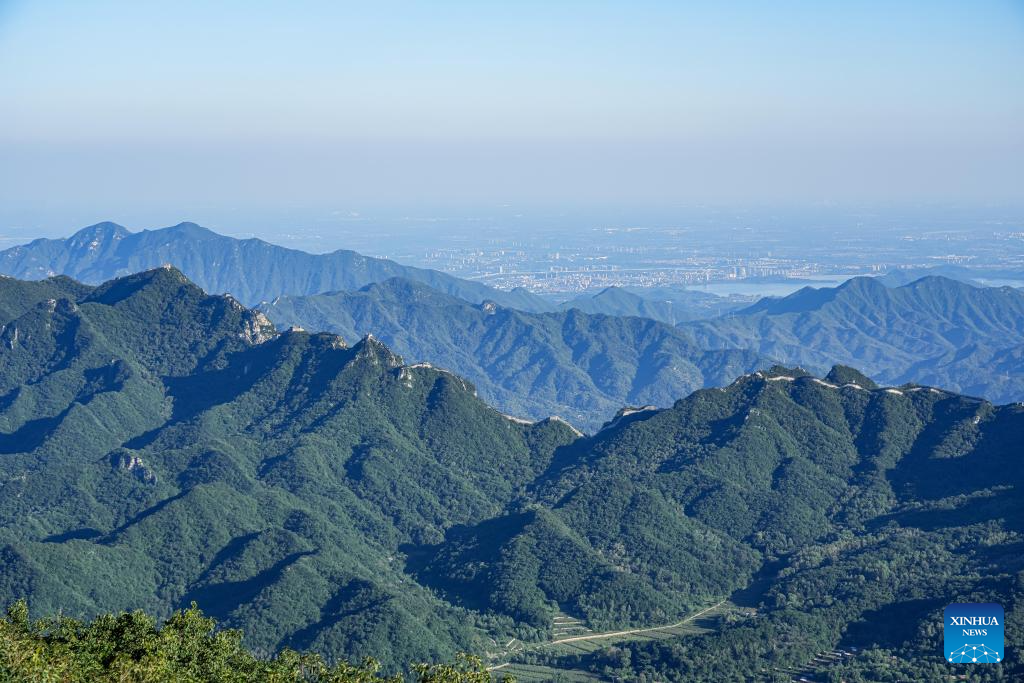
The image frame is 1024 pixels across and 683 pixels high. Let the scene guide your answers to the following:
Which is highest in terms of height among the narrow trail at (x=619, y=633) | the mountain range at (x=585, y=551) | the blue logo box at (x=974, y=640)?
the blue logo box at (x=974, y=640)

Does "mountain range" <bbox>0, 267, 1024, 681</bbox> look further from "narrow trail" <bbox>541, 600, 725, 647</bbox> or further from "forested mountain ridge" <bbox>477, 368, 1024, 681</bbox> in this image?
"narrow trail" <bbox>541, 600, 725, 647</bbox>

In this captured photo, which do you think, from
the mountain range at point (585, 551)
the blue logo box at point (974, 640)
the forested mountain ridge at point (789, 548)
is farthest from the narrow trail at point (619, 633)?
the blue logo box at point (974, 640)

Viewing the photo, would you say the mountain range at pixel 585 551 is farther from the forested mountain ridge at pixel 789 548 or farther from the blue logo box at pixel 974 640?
the blue logo box at pixel 974 640

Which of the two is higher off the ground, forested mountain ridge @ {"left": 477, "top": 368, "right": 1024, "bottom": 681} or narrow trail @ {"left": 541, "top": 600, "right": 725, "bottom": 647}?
forested mountain ridge @ {"left": 477, "top": 368, "right": 1024, "bottom": 681}

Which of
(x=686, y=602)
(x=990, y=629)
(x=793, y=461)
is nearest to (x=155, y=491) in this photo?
(x=686, y=602)

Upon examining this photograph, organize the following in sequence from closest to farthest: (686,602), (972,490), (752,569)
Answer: (686,602) → (752,569) → (972,490)

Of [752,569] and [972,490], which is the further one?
[972,490]

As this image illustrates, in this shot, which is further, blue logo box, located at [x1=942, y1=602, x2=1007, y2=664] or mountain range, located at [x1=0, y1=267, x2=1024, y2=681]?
mountain range, located at [x1=0, y1=267, x2=1024, y2=681]

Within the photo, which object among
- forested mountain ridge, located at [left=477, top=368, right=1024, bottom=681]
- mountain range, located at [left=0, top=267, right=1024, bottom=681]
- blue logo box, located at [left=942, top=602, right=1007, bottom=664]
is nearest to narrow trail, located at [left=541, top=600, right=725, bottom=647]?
mountain range, located at [left=0, top=267, right=1024, bottom=681]

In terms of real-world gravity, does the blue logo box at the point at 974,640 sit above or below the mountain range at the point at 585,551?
above

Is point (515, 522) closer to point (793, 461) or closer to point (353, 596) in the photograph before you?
point (353, 596)

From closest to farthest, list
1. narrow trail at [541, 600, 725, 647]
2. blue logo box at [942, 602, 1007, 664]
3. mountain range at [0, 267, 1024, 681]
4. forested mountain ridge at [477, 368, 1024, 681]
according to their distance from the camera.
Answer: blue logo box at [942, 602, 1007, 664]
forested mountain ridge at [477, 368, 1024, 681]
mountain range at [0, 267, 1024, 681]
narrow trail at [541, 600, 725, 647]
